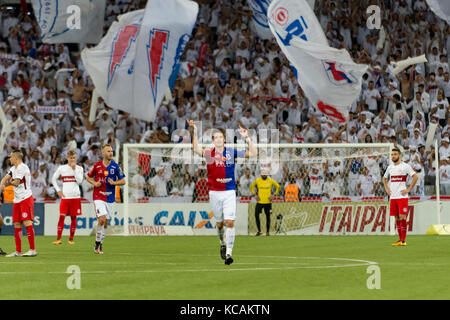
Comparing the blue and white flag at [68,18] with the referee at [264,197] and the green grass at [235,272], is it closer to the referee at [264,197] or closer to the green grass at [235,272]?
the referee at [264,197]

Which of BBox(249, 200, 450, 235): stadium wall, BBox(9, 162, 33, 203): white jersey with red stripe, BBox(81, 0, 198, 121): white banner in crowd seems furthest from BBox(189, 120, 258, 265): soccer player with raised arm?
BBox(249, 200, 450, 235): stadium wall

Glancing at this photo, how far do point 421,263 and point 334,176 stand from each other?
1329 cm

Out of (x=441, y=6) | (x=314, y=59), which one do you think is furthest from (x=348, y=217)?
(x=441, y=6)

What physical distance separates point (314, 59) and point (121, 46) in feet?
20.0

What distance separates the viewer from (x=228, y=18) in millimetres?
34875

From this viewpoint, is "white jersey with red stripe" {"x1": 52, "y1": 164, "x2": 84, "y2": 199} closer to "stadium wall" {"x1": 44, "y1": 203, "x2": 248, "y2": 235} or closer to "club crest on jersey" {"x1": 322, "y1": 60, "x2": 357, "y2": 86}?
"stadium wall" {"x1": 44, "y1": 203, "x2": 248, "y2": 235}

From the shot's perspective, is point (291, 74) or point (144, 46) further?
point (291, 74)

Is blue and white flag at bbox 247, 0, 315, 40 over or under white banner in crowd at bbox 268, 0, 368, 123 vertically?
over

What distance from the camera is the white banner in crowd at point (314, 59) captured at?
23.2 metres

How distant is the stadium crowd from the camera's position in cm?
2848

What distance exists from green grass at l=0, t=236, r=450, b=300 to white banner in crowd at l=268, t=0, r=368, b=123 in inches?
179

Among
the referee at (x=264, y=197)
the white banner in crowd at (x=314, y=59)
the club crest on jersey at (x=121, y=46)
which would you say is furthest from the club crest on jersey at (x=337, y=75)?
the club crest on jersey at (x=121, y=46)
